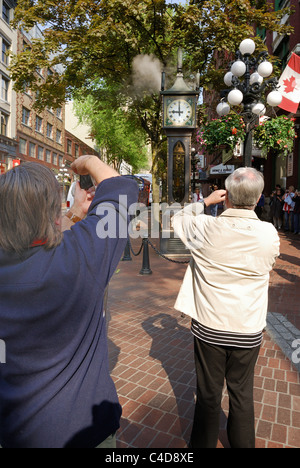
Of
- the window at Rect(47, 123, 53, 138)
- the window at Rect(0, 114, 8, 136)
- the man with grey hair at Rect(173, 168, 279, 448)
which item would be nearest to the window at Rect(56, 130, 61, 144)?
the window at Rect(47, 123, 53, 138)

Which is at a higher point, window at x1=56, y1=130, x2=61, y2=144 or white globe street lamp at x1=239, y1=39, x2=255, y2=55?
window at x1=56, y1=130, x2=61, y2=144

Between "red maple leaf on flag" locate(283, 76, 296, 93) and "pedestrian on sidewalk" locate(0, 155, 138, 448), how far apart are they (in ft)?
27.1

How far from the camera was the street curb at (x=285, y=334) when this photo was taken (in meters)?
3.91

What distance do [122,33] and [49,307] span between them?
37.2 ft

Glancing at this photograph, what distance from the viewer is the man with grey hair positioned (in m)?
2.00

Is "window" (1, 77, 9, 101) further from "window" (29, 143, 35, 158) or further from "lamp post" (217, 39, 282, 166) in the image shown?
"lamp post" (217, 39, 282, 166)

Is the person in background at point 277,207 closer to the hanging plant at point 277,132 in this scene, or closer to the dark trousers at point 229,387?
the hanging plant at point 277,132

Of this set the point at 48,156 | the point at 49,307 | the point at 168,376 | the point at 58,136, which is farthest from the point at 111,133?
the point at 58,136

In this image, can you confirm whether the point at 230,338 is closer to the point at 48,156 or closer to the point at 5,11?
the point at 5,11

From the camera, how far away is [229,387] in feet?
6.84

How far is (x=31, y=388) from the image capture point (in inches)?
42.6

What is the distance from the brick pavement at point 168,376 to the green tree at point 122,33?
8604 mm

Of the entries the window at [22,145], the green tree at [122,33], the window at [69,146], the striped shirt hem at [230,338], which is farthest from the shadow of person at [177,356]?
the window at [69,146]
